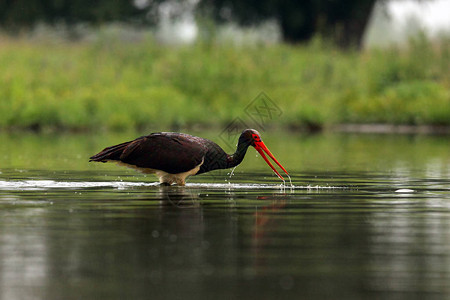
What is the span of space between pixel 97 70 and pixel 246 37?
5.70m

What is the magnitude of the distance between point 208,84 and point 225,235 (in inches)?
1047

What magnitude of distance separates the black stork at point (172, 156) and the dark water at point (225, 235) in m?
0.29

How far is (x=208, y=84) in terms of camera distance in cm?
3550

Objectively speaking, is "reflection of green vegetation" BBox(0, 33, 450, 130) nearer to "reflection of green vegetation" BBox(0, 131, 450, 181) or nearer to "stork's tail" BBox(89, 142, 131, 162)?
"reflection of green vegetation" BBox(0, 131, 450, 181)

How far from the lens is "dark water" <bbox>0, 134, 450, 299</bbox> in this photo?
683 centimetres

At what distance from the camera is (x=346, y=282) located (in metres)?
6.95

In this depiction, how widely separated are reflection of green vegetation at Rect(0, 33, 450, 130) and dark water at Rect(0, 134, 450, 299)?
15.6 metres

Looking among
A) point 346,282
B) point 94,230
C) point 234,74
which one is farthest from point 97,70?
point 346,282

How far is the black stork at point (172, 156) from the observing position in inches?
553

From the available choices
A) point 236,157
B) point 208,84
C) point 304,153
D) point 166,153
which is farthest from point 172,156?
point 208,84

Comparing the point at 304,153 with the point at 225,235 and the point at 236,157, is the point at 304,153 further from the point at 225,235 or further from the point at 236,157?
the point at 225,235

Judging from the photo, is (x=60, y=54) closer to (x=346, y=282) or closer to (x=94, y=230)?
(x=94, y=230)

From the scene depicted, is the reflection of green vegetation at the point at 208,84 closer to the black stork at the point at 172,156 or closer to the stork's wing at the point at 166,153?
the black stork at the point at 172,156

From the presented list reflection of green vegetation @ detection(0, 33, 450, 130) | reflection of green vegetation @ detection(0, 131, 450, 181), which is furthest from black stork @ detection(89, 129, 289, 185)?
reflection of green vegetation @ detection(0, 33, 450, 130)
